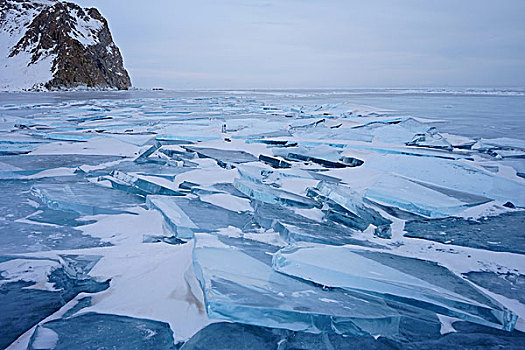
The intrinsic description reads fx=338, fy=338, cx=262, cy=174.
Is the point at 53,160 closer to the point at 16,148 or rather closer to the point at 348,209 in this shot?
the point at 16,148

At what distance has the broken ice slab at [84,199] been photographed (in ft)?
5.91

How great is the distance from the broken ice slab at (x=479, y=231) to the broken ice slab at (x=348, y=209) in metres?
0.17

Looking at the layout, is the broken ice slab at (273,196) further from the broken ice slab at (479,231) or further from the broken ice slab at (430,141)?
the broken ice slab at (430,141)

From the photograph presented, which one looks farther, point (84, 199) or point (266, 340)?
point (84, 199)

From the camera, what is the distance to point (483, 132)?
16.2ft

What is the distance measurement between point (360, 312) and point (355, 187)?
1431 mm

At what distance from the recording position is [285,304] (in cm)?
93

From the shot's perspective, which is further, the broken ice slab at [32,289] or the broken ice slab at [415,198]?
the broken ice slab at [415,198]

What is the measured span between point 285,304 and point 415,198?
1366 mm

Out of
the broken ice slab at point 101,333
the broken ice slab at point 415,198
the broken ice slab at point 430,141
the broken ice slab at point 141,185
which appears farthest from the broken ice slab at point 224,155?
the broken ice slab at point 430,141

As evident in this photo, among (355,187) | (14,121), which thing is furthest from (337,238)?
(14,121)

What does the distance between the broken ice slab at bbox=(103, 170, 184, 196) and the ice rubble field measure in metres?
0.01

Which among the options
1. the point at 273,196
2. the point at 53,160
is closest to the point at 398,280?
the point at 273,196

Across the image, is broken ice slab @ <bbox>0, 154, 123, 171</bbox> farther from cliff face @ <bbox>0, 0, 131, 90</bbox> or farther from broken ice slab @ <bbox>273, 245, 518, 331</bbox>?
cliff face @ <bbox>0, 0, 131, 90</bbox>
